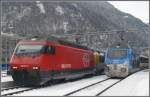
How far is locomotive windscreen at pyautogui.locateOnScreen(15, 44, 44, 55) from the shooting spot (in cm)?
2548

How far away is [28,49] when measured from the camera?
2573cm

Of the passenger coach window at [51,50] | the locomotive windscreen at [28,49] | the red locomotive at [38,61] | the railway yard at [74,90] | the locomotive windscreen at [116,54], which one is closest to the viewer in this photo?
the railway yard at [74,90]

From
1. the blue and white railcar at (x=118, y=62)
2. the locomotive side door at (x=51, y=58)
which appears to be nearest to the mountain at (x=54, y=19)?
the blue and white railcar at (x=118, y=62)

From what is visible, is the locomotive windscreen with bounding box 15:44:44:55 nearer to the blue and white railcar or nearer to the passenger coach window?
the passenger coach window

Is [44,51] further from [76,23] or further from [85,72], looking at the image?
[76,23]

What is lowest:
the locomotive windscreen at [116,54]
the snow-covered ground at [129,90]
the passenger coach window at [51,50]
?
the snow-covered ground at [129,90]

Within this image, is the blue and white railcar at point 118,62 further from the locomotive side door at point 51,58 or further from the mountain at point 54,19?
the mountain at point 54,19

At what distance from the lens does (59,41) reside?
2822 cm

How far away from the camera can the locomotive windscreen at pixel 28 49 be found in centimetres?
2548

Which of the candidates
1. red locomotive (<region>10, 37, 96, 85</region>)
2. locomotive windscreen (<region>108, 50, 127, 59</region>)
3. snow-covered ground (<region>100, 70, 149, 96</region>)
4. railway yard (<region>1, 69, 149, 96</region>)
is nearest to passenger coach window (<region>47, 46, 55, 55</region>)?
red locomotive (<region>10, 37, 96, 85</region>)

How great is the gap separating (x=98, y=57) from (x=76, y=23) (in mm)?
133816

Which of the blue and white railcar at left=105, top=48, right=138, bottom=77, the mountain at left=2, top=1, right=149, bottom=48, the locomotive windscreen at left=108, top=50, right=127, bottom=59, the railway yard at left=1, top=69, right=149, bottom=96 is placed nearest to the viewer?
the railway yard at left=1, top=69, right=149, bottom=96

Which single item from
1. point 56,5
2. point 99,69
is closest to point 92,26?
point 56,5

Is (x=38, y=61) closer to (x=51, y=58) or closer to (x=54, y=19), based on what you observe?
(x=51, y=58)
